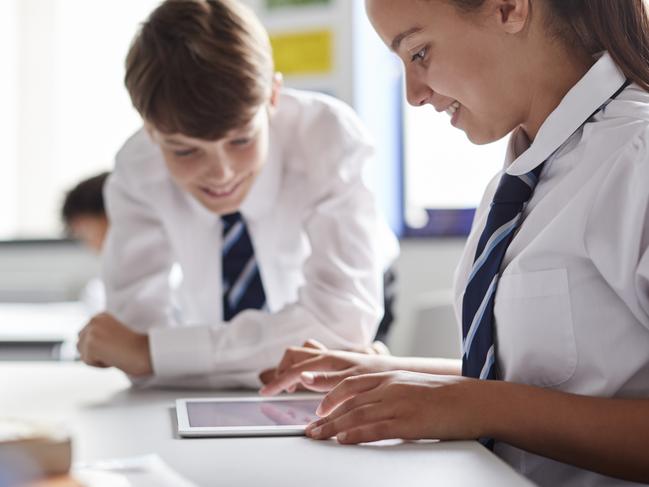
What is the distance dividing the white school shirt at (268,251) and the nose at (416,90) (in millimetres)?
400

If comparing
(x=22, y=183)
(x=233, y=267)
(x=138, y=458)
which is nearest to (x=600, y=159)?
(x=138, y=458)

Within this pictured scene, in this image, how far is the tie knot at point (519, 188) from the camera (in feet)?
3.29

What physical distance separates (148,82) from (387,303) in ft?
2.62

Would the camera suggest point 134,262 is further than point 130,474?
Yes

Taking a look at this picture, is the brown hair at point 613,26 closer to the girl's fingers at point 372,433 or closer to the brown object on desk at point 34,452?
→ the girl's fingers at point 372,433

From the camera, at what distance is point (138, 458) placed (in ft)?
2.54

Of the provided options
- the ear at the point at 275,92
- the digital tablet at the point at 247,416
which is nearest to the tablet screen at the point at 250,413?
the digital tablet at the point at 247,416

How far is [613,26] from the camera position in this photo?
0.98 metres

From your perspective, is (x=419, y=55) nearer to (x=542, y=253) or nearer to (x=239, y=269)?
(x=542, y=253)

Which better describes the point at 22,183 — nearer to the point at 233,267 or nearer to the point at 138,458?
the point at 233,267

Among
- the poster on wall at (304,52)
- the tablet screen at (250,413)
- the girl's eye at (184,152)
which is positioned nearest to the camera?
the tablet screen at (250,413)

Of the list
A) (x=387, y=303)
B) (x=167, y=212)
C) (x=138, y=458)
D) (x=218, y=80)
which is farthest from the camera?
(x=387, y=303)

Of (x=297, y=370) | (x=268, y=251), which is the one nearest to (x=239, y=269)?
(x=268, y=251)

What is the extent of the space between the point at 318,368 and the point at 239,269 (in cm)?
55
